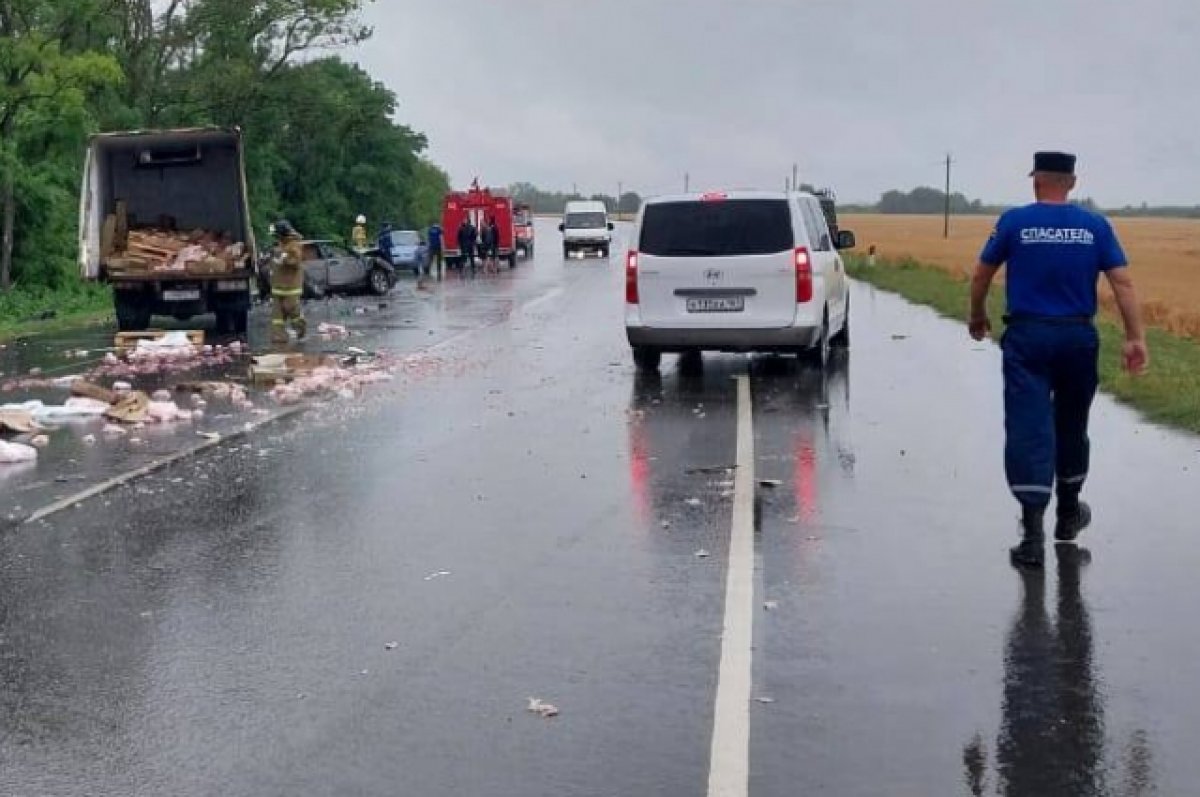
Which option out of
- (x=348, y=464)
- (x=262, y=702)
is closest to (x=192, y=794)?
(x=262, y=702)

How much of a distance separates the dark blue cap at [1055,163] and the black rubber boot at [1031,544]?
1.66 m

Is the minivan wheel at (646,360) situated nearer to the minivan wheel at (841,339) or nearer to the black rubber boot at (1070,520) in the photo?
the minivan wheel at (841,339)

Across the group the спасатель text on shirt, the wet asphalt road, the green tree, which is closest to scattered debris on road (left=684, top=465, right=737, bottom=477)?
the wet asphalt road

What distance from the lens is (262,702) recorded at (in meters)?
5.49

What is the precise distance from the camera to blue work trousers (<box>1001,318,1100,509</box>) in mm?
7488

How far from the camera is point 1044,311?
7.49 metres

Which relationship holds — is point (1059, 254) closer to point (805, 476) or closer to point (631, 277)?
point (805, 476)

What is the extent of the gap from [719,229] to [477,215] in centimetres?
3738

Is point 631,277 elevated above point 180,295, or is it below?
above

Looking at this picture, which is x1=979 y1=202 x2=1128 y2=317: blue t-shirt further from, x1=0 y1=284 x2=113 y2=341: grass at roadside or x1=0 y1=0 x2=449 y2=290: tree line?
x1=0 y1=0 x2=449 y2=290: tree line

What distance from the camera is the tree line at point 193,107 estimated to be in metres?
30.3

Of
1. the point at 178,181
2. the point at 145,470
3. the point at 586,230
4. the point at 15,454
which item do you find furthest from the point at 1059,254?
the point at 586,230

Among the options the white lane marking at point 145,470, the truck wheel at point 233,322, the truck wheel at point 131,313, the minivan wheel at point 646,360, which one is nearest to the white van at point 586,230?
the truck wheel at point 233,322

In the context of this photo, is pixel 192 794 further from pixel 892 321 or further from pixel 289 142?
pixel 289 142
